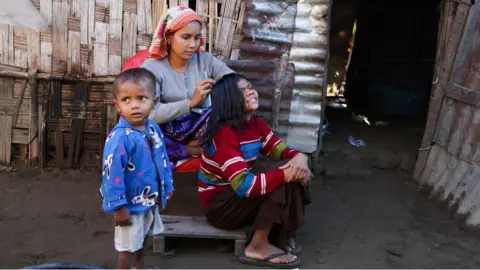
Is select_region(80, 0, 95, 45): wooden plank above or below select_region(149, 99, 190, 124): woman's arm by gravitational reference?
above

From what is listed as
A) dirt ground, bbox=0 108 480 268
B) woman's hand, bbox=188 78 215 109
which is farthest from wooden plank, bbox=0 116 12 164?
woman's hand, bbox=188 78 215 109

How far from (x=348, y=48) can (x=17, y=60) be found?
471 cm

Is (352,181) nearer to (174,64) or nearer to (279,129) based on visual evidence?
(279,129)

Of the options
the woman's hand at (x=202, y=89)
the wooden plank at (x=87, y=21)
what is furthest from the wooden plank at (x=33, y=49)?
the woman's hand at (x=202, y=89)

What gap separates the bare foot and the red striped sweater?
387 mm

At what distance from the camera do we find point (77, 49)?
15.0 ft

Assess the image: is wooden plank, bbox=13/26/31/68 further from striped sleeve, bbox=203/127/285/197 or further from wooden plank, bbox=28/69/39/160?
striped sleeve, bbox=203/127/285/197

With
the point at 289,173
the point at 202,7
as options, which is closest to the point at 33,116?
the point at 202,7

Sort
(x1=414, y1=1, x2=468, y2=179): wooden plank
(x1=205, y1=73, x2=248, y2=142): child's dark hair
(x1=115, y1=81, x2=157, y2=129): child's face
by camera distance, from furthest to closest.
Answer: (x1=414, y1=1, x2=468, y2=179): wooden plank → (x1=205, y1=73, x2=248, y2=142): child's dark hair → (x1=115, y1=81, x2=157, y2=129): child's face

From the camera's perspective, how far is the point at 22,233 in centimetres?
367

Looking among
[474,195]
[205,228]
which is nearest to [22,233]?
[205,228]

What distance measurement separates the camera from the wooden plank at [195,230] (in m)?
3.28

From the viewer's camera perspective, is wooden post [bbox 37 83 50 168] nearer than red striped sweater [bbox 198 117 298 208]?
No

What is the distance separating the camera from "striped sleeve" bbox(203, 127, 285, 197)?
2984 mm
